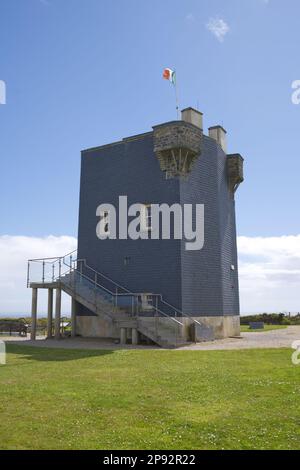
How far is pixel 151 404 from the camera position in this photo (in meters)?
7.39

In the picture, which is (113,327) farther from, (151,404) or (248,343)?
(151,404)

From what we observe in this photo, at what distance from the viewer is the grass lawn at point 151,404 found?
222 inches

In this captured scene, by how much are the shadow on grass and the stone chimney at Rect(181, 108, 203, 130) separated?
12378mm

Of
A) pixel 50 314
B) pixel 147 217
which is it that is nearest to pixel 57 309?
pixel 50 314

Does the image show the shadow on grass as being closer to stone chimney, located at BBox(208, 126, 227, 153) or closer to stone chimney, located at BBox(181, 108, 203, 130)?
stone chimney, located at BBox(181, 108, 203, 130)

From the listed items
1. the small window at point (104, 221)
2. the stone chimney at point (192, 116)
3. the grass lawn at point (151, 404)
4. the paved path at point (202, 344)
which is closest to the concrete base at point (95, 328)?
the paved path at point (202, 344)

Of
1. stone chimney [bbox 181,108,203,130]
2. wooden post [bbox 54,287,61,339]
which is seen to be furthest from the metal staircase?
stone chimney [bbox 181,108,203,130]

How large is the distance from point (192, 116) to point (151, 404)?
17.5 m

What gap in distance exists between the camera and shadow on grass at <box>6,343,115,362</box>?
1353 cm

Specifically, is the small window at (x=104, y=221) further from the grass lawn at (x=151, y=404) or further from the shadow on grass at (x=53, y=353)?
the grass lawn at (x=151, y=404)

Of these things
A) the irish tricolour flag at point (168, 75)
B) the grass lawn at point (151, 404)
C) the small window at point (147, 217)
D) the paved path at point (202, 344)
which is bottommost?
the paved path at point (202, 344)

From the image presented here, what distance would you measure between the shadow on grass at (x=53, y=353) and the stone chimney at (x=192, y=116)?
12378 millimetres
